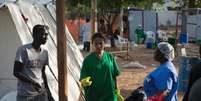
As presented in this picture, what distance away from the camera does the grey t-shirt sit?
18.4ft

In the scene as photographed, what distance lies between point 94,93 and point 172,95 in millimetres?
1102

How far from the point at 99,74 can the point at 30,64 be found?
2.69 ft

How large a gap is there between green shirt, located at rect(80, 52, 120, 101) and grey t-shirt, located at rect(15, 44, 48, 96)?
52 cm

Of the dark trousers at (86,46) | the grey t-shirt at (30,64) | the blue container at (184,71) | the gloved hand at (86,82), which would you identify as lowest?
the dark trousers at (86,46)

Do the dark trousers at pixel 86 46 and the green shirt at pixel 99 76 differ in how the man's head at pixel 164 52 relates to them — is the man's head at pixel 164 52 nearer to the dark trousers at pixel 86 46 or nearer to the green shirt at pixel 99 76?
the green shirt at pixel 99 76

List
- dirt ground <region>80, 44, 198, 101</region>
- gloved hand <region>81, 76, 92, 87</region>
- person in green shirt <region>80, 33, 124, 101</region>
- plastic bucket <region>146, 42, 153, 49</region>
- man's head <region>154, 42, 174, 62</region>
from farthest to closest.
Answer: plastic bucket <region>146, 42, 153, 49</region>, dirt ground <region>80, 44, 198, 101</region>, person in green shirt <region>80, 33, 124, 101</region>, gloved hand <region>81, 76, 92, 87</region>, man's head <region>154, 42, 174, 62</region>

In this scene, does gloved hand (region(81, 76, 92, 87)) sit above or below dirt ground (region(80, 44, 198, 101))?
above

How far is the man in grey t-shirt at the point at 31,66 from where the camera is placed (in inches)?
220

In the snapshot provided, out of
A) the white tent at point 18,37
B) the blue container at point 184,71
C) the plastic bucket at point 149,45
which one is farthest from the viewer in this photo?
the plastic bucket at point 149,45

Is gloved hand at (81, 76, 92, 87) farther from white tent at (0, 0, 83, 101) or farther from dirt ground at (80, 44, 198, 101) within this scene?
dirt ground at (80, 44, 198, 101)

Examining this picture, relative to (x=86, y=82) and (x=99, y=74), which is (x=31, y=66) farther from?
(x=99, y=74)

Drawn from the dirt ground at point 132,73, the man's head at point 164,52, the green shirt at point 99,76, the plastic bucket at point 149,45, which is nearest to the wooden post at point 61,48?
the green shirt at point 99,76

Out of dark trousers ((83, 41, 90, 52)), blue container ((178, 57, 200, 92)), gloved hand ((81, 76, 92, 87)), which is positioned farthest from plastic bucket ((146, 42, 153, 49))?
gloved hand ((81, 76, 92, 87))

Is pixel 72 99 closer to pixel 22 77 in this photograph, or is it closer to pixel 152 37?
pixel 22 77
